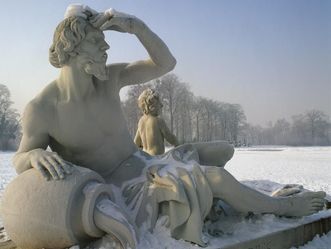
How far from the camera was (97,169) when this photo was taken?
3.14 metres

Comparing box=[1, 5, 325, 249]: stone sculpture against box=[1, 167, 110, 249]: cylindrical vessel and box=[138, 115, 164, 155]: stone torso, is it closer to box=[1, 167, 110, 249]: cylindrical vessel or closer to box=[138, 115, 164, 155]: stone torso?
box=[1, 167, 110, 249]: cylindrical vessel

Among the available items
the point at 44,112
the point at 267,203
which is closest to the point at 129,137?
the point at 44,112

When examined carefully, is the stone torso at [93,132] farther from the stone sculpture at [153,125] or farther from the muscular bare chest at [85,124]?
the stone sculpture at [153,125]

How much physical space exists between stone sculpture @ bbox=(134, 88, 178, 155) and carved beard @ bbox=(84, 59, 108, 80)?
3.38 m

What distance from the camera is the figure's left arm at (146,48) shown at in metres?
2.96

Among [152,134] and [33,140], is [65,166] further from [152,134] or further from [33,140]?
[152,134]

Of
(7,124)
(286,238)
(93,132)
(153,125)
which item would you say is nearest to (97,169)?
(93,132)

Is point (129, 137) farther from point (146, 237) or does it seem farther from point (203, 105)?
point (203, 105)

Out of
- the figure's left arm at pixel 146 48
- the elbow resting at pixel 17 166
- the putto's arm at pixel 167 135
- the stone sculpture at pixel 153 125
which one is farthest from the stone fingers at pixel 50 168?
the putto's arm at pixel 167 135

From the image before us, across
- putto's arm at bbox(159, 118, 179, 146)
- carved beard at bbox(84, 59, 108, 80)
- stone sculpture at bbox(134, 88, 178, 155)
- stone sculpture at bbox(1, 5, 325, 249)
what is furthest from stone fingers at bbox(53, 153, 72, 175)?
putto's arm at bbox(159, 118, 179, 146)

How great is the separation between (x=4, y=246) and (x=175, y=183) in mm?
1474

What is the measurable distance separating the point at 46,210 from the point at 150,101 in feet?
13.5

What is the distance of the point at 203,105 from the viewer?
5284 cm

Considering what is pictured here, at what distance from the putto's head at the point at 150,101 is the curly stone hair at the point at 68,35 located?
344 cm
